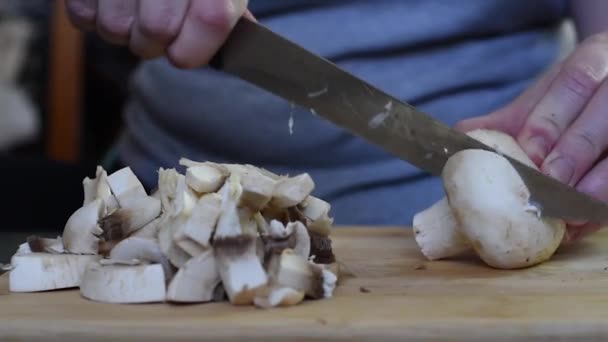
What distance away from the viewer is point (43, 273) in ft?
3.34

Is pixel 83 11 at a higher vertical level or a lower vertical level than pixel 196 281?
higher

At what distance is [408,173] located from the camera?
1456 millimetres

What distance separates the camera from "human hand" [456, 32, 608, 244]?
1.16m

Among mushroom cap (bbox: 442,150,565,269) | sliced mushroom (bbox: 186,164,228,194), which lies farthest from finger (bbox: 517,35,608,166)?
sliced mushroom (bbox: 186,164,228,194)

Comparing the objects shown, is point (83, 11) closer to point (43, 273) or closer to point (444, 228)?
point (43, 273)

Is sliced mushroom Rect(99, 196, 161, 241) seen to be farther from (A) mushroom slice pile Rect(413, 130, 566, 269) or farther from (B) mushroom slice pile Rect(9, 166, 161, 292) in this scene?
(A) mushroom slice pile Rect(413, 130, 566, 269)

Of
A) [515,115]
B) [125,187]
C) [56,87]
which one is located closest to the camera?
[125,187]

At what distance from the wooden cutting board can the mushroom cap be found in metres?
0.03

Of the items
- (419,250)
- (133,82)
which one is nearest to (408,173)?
(419,250)

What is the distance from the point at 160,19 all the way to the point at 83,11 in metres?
0.13

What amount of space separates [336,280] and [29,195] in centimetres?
96

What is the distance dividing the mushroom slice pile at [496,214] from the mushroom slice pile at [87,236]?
0.35 m

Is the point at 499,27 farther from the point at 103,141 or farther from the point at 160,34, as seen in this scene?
the point at 103,141

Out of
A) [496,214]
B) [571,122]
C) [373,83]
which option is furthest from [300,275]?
[373,83]
